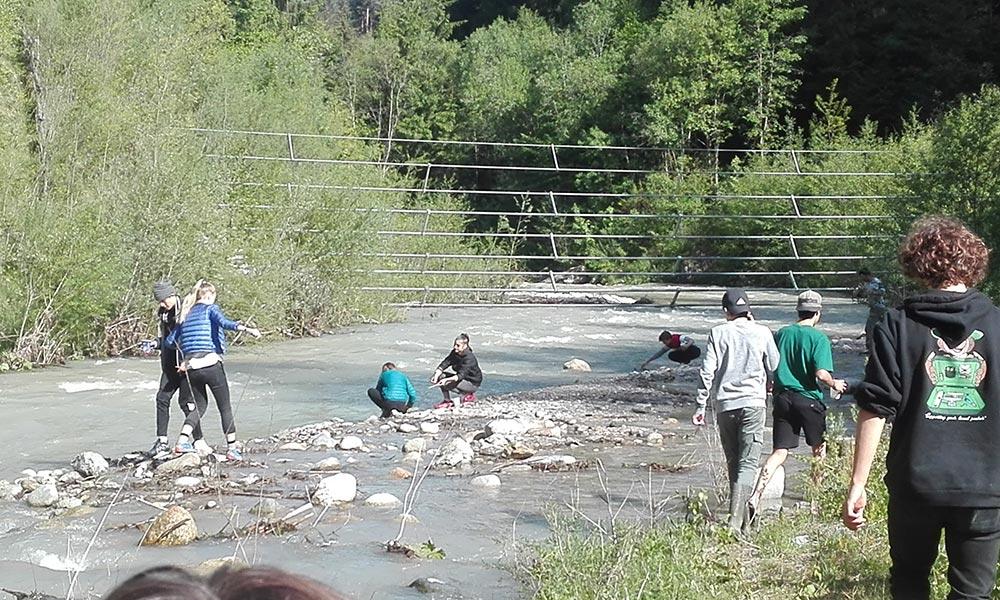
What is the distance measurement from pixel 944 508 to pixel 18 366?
1774 centimetres

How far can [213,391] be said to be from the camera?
11.8 m

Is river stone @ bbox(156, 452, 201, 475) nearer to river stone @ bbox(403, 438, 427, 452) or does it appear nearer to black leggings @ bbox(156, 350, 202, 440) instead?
black leggings @ bbox(156, 350, 202, 440)

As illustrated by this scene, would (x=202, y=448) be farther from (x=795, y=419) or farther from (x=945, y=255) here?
(x=945, y=255)

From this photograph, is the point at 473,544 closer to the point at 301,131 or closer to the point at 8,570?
the point at 8,570

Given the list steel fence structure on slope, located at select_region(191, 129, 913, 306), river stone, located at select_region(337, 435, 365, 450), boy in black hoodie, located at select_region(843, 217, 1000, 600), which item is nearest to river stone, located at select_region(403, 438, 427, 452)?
river stone, located at select_region(337, 435, 365, 450)

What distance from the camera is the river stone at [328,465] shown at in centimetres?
1161

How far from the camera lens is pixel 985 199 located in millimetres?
19875

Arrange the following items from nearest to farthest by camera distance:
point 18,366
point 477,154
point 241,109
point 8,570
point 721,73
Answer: point 8,570, point 18,366, point 241,109, point 721,73, point 477,154

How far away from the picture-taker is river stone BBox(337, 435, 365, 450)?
41.9 feet

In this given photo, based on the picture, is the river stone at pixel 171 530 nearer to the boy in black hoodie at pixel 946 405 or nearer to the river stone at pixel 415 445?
the river stone at pixel 415 445

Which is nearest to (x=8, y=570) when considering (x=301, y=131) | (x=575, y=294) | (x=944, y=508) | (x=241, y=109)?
(x=944, y=508)

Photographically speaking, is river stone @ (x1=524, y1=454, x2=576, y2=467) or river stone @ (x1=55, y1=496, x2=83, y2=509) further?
river stone @ (x1=524, y1=454, x2=576, y2=467)

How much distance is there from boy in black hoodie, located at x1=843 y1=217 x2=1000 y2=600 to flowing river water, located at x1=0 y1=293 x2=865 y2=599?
2.23 metres

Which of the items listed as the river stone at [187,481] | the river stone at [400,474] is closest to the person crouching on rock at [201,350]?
the river stone at [187,481]
